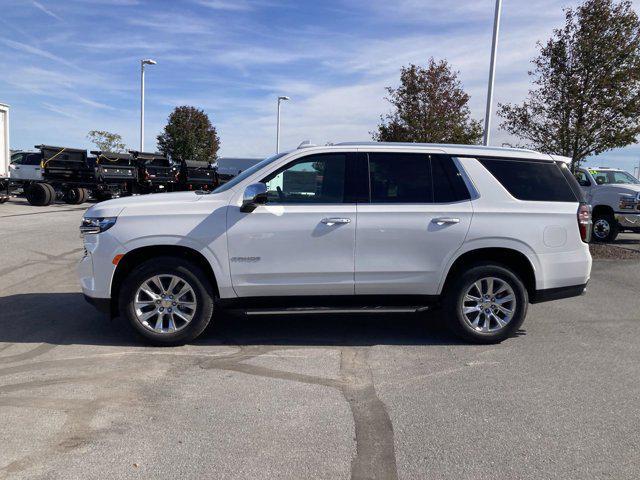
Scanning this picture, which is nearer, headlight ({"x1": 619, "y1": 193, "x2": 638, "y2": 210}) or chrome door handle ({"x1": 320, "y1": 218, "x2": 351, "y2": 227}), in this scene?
chrome door handle ({"x1": 320, "y1": 218, "x2": 351, "y2": 227})

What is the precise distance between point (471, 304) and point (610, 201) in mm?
9802

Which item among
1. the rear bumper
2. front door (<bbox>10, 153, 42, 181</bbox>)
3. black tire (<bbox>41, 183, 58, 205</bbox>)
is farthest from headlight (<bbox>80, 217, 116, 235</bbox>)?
front door (<bbox>10, 153, 42, 181</bbox>)

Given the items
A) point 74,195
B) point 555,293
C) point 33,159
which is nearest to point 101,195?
point 74,195

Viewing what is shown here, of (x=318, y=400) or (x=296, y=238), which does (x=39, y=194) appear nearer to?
(x=296, y=238)

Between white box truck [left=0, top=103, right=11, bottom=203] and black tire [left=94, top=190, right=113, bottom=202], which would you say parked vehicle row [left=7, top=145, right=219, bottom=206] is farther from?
white box truck [left=0, top=103, right=11, bottom=203]

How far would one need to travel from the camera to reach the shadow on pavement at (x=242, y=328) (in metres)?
5.53

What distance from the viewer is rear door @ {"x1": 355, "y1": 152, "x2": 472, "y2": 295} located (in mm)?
5266

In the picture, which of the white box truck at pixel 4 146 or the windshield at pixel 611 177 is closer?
the windshield at pixel 611 177

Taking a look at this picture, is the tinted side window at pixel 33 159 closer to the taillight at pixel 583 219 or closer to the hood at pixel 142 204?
the hood at pixel 142 204

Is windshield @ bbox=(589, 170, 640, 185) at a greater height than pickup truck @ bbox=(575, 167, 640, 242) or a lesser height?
greater

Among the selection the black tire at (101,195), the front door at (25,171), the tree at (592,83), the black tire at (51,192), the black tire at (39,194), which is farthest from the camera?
the front door at (25,171)

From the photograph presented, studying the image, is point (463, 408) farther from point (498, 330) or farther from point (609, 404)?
point (498, 330)

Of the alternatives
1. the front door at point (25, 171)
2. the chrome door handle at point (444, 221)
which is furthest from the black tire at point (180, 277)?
the front door at point (25, 171)

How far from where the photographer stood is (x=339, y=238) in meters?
5.22
